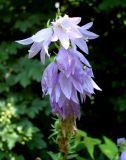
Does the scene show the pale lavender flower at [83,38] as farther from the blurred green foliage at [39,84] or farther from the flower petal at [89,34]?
the blurred green foliage at [39,84]

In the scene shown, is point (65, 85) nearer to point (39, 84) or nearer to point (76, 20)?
point (76, 20)

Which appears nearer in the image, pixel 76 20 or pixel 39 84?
pixel 76 20

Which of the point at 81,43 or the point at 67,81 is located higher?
the point at 81,43

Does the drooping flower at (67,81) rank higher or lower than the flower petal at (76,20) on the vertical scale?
lower

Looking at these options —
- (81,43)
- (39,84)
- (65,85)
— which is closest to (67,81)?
(65,85)

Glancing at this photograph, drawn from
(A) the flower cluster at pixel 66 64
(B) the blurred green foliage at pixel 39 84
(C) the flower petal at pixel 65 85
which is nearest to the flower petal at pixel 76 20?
(A) the flower cluster at pixel 66 64

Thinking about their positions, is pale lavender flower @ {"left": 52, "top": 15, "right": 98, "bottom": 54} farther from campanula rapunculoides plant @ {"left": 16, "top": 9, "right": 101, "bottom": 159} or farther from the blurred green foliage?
the blurred green foliage
